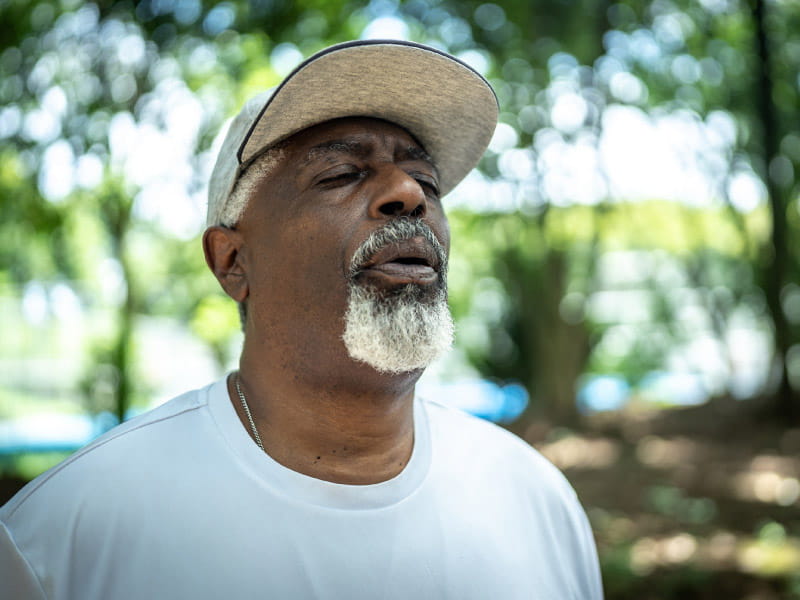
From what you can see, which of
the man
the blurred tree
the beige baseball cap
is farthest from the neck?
the blurred tree

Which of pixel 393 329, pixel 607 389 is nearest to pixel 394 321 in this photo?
pixel 393 329

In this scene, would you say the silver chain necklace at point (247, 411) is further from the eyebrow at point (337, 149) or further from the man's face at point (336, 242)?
the eyebrow at point (337, 149)

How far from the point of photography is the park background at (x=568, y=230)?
696cm

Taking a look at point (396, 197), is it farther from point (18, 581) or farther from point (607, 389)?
point (607, 389)

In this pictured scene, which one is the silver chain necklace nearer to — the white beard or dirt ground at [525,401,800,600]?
the white beard

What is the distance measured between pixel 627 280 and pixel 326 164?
1449cm

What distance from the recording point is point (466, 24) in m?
8.09

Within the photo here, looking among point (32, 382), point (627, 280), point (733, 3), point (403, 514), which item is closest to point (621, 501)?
point (403, 514)

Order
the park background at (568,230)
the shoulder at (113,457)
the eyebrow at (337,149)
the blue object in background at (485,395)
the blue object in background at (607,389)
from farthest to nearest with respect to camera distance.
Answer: the blue object in background at (607,389) → the blue object in background at (485,395) → the park background at (568,230) → the eyebrow at (337,149) → the shoulder at (113,457)

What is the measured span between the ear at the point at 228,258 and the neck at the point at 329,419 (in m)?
0.23

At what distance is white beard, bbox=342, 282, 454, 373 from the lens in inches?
62.2

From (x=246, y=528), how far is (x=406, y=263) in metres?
0.69

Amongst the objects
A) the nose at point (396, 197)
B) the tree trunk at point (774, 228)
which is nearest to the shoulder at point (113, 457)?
the nose at point (396, 197)

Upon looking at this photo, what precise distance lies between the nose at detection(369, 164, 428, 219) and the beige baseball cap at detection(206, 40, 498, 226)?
20 centimetres
